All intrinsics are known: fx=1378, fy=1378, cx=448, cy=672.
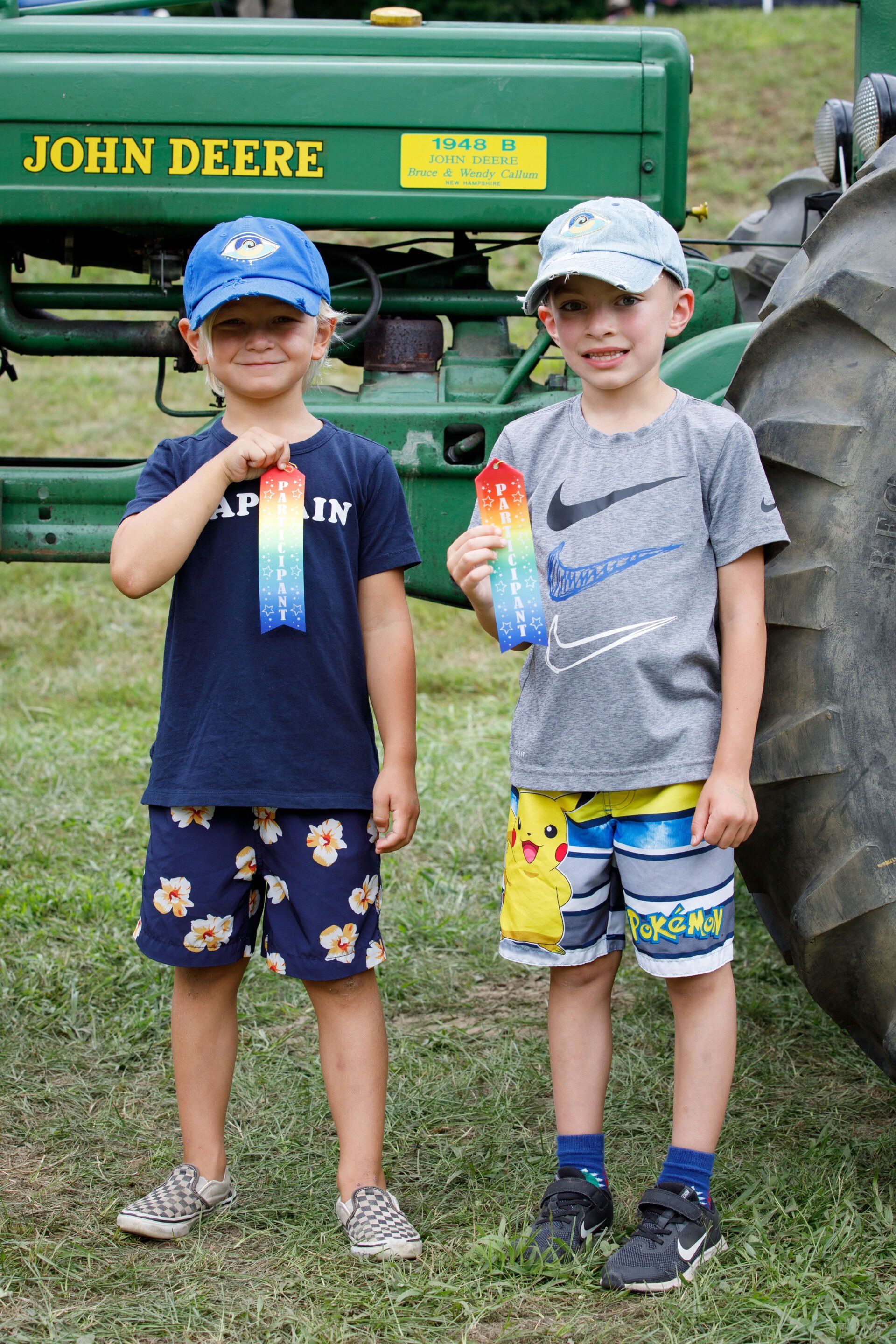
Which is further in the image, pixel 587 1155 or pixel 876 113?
pixel 876 113

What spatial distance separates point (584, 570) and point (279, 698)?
503 millimetres

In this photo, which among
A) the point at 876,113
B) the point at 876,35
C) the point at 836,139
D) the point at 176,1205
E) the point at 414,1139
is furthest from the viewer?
the point at 836,139

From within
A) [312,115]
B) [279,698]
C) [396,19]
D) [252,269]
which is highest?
[396,19]

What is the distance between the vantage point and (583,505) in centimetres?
204

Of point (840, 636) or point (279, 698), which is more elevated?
point (840, 636)

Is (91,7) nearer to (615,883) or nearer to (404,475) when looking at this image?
(404,475)

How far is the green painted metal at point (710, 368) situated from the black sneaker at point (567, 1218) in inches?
61.7

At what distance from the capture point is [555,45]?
123 inches

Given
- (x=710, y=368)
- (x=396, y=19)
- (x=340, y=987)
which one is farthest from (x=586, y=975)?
(x=396, y=19)

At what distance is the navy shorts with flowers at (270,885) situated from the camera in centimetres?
212

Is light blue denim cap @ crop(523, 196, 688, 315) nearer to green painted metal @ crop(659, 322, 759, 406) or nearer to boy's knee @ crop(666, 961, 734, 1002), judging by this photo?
green painted metal @ crop(659, 322, 759, 406)

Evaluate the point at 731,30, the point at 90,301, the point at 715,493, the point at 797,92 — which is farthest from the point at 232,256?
the point at 731,30

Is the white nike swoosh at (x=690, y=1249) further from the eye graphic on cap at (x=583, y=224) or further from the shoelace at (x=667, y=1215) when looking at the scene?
the eye graphic on cap at (x=583, y=224)

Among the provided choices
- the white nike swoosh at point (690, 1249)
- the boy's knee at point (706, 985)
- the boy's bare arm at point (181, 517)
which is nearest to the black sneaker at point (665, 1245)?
the white nike swoosh at point (690, 1249)
